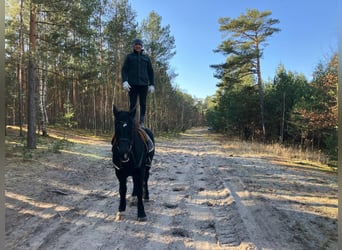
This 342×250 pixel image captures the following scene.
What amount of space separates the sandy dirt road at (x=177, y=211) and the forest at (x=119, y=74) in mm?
4910

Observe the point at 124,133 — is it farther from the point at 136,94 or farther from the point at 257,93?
the point at 257,93

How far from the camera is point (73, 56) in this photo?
43.1 feet

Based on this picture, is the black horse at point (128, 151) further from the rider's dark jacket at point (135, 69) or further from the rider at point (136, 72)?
the rider's dark jacket at point (135, 69)

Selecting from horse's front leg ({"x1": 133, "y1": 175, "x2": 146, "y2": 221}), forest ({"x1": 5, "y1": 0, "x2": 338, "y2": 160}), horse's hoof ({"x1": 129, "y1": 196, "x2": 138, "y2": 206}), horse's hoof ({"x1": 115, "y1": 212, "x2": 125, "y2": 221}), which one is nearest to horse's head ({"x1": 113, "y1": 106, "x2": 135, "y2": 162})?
horse's front leg ({"x1": 133, "y1": 175, "x2": 146, "y2": 221})

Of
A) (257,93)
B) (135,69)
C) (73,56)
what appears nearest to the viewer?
(135,69)

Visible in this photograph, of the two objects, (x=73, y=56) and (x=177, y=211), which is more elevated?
(x=73, y=56)

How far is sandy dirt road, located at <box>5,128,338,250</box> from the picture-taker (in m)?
4.11

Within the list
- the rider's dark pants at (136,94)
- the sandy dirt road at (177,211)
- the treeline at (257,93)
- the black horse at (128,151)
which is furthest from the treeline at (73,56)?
the treeline at (257,93)

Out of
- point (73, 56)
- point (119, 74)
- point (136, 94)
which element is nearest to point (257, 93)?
point (119, 74)

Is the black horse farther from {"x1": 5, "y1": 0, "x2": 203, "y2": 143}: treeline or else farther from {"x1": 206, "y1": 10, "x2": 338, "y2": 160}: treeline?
{"x1": 206, "y1": 10, "x2": 338, "y2": 160}: treeline

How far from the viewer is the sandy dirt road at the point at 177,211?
4109 millimetres

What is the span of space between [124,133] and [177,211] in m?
1.89

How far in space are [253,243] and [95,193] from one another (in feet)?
13.1

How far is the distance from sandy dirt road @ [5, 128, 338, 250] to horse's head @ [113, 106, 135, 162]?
121 cm
